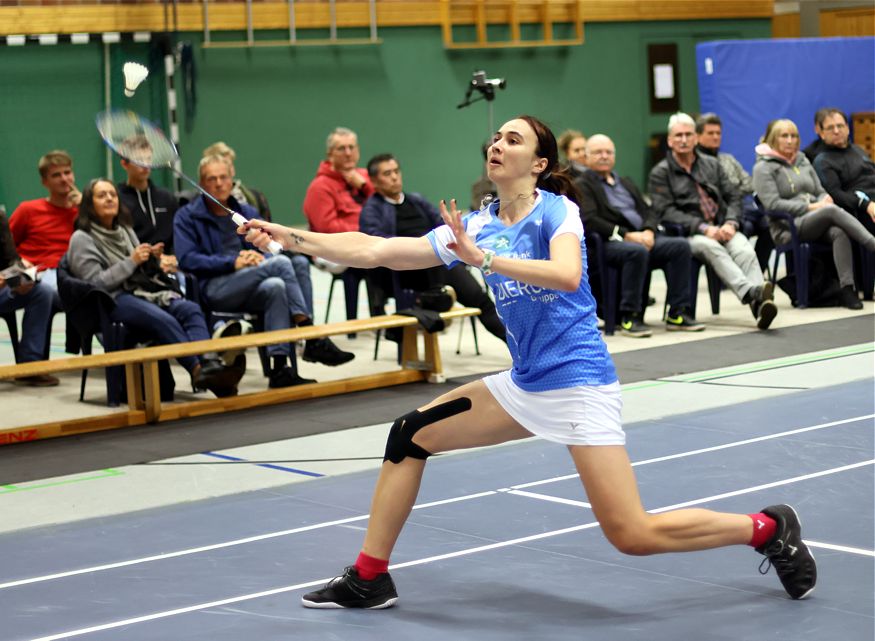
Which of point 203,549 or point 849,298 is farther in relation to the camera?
point 849,298

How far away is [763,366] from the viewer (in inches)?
327

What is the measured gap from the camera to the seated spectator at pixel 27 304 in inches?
331

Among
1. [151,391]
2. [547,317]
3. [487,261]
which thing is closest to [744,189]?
[151,391]

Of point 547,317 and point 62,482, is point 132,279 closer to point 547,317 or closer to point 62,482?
point 62,482

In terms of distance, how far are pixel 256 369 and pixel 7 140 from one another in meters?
7.05

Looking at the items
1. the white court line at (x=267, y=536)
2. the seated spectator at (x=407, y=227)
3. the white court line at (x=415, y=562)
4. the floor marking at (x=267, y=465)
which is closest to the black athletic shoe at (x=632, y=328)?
the seated spectator at (x=407, y=227)

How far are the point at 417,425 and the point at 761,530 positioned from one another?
42.3 inches

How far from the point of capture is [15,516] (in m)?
5.44

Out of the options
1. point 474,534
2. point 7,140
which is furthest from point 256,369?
point 7,140

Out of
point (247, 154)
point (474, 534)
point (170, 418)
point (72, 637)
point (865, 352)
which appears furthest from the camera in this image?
point (247, 154)

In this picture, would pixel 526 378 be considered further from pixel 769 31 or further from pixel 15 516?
pixel 769 31

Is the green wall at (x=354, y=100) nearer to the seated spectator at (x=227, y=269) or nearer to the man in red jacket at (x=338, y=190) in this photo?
the man in red jacket at (x=338, y=190)

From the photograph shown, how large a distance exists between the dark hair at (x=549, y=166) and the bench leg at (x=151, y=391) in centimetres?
369

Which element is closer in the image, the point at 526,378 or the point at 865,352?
the point at 526,378
